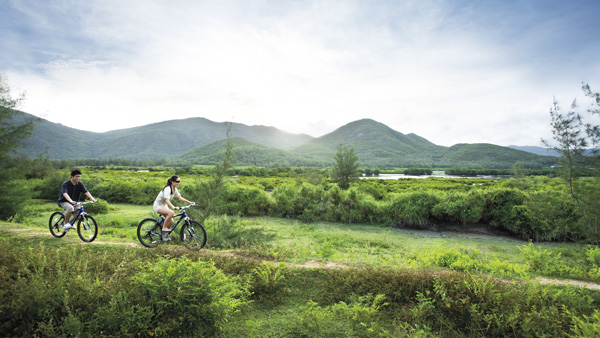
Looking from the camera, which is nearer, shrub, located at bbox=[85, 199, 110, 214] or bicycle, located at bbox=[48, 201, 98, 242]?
bicycle, located at bbox=[48, 201, 98, 242]

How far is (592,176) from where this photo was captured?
1028cm

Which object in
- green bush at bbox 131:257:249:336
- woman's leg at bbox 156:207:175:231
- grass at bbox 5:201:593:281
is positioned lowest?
grass at bbox 5:201:593:281

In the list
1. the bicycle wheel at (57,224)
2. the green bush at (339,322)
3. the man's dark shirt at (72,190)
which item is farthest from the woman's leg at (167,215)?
the green bush at (339,322)

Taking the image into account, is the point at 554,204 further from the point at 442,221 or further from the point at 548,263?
the point at 548,263

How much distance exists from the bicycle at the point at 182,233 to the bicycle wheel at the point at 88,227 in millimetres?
1728

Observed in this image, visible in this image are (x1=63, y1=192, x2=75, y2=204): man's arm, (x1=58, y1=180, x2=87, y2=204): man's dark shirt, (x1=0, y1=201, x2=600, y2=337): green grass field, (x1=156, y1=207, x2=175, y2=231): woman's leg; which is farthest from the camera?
(x1=58, y1=180, x2=87, y2=204): man's dark shirt

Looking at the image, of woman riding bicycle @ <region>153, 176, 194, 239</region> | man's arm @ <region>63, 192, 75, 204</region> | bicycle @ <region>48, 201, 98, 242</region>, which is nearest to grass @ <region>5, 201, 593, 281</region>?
bicycle @ <region>48, 201, 98, 242</region>

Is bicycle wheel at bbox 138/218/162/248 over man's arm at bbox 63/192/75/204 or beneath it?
beneath

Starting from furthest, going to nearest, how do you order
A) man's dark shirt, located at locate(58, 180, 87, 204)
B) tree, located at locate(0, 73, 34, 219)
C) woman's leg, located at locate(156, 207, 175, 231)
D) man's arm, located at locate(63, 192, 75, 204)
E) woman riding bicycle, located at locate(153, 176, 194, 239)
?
1. tree, located at locate(0, 73, 34, 219)
2. man's dark shirt, located at locate(58, 180, 87, 204)
3. man's arm, located at locate(63, 192, 75, 204)
4. woman's leg, located at locate(156, 207, 175, 231)
5. woman riding bicycle, located at locate(153, 176, 194, 239)

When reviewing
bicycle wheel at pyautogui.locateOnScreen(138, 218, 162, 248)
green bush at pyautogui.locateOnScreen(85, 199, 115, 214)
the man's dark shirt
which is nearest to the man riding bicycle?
the man's dark shirt

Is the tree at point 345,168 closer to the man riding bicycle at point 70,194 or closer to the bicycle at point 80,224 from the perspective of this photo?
the bicycle at point 80,224

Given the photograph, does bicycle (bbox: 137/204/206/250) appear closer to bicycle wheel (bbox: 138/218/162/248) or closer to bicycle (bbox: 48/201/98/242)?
bicycle wheel (bbox: 138/218/162/248)

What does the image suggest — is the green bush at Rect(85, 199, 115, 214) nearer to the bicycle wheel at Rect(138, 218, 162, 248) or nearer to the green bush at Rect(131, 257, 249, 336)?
the bicycle wheel at Rect(138, 218, 162, 248)

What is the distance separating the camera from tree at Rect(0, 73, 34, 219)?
14.8 m
